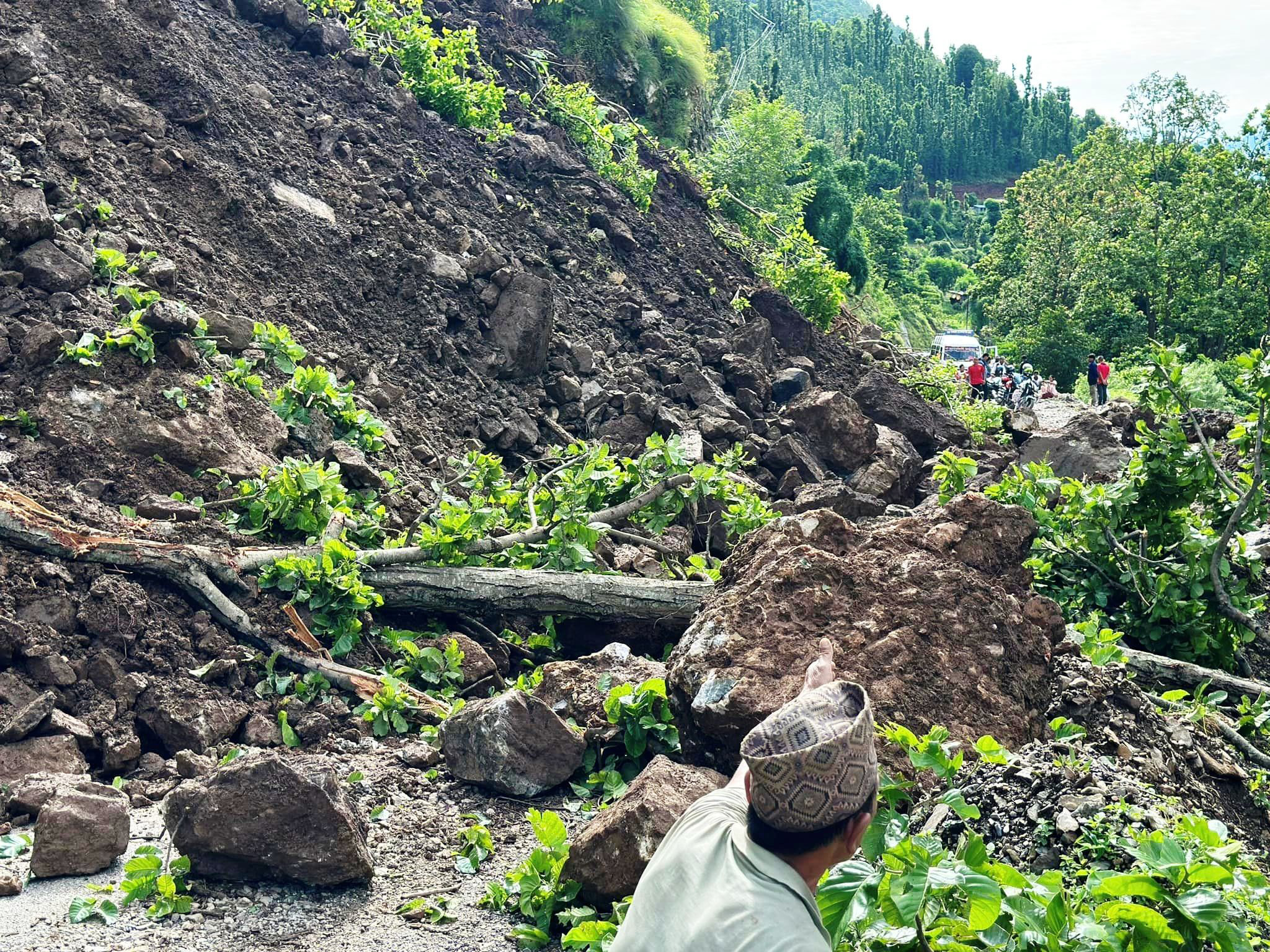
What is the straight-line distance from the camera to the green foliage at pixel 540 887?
3.68 meters

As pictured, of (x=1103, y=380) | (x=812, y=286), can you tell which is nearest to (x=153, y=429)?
(x=812, y=286)

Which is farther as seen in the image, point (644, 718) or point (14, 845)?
point (644, 718)

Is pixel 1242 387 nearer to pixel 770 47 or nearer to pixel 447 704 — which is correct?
pixel 447 704

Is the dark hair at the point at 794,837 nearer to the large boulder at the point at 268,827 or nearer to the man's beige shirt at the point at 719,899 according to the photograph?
the man's beige shirt at the point at 719,899

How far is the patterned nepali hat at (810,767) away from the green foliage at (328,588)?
12.6 ft

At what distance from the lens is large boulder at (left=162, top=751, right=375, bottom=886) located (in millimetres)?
3746

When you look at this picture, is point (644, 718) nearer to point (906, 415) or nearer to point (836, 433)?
point (836, 433)

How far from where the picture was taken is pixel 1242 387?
5.35 metres

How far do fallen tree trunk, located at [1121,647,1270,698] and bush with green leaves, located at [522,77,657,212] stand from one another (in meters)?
10.4

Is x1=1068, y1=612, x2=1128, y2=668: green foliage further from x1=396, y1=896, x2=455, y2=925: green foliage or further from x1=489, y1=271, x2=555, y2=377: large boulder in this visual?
x1=489, y1=271, x2=555, y2=377: large boulder

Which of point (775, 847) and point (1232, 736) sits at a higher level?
point (775, 847)

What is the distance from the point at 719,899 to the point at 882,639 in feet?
8.53

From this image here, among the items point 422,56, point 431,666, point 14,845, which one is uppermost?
point 422,56

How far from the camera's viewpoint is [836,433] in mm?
10602
